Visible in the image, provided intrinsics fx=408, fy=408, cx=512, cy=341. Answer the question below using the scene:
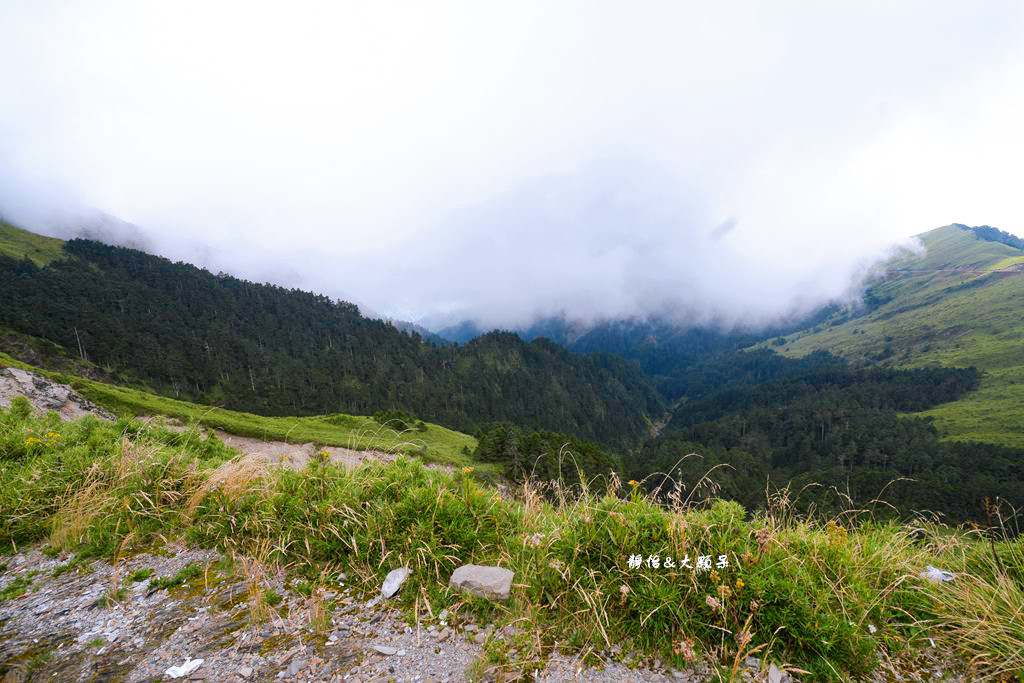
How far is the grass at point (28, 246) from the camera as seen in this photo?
150 m

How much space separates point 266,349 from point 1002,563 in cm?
19783

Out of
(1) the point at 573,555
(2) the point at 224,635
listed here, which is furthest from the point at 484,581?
(2) the point at 224,635

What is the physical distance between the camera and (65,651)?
4176 mm

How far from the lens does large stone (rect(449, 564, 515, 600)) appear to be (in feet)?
14.3

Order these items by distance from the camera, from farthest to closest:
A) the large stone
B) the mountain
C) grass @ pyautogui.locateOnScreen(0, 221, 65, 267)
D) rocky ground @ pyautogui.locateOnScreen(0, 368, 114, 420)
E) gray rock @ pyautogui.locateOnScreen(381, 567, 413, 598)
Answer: grass @ pyautogui.locateOnScreen(0, 221, 65, 267) → the mountain → rocky ground @ pyautogui.locateOnScreen(0, 368, 114, 420) → gray rock @ pyautogui.locateOnScreen(381, 567, 413, 598) → the large stone

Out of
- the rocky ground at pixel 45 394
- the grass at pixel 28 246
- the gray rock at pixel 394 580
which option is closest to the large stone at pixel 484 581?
the gray rock at pixel 394 580

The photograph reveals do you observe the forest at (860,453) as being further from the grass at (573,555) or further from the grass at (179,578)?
the grass at (179,578)

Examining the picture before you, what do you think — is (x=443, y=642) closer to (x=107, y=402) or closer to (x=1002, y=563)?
(x=1002, y=563)

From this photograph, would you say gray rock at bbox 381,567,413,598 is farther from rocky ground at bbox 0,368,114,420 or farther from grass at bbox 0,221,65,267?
grass at bbox 0,221,65,267

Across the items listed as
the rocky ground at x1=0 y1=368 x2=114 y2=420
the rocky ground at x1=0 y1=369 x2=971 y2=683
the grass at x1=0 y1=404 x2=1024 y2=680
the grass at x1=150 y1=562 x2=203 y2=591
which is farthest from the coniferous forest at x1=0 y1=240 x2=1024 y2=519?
the rocky ground at x1=0 y1=369 x2=971 y2=683

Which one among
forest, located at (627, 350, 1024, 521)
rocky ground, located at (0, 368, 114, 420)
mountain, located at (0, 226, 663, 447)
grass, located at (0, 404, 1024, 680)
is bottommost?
forest, located at (627, 350, 1024, 521)

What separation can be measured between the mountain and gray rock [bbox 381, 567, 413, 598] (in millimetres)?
138738

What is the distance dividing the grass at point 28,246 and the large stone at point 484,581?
223 m

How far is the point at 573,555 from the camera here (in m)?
4.52
